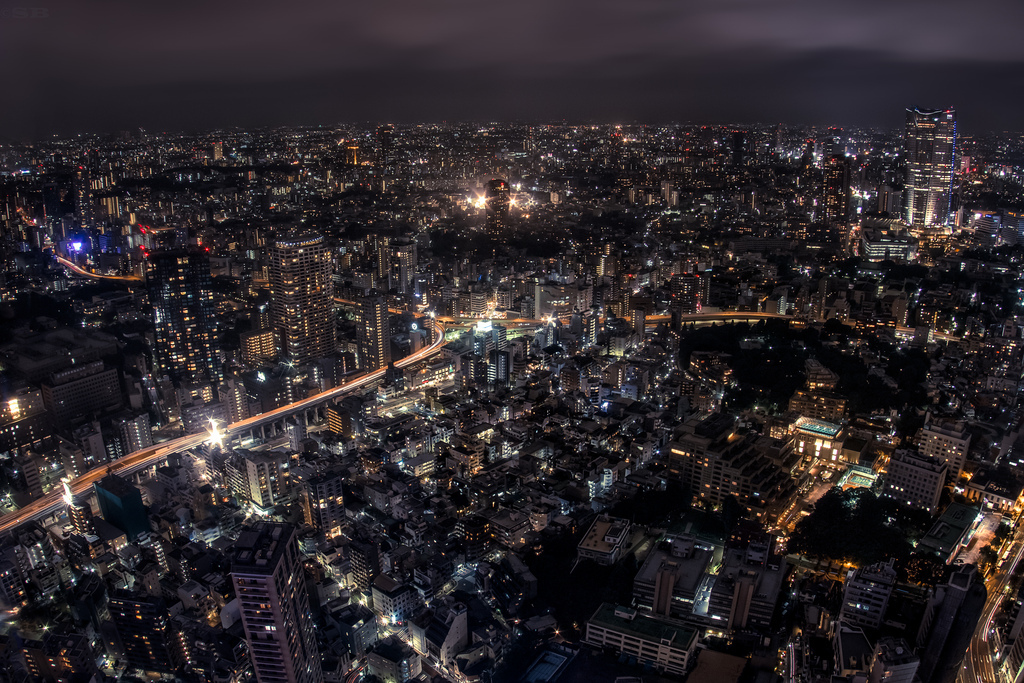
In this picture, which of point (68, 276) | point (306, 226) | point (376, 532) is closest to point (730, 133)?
point (306, 226)

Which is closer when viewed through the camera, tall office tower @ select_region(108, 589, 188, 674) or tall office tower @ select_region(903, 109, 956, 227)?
tall office tower @ select_region(108, 589, 188, 674)

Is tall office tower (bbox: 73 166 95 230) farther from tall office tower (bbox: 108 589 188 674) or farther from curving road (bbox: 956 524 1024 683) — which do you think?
curving road (bbox: 956 524 1024 683)

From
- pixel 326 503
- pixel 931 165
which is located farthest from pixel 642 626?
pixel 931 165


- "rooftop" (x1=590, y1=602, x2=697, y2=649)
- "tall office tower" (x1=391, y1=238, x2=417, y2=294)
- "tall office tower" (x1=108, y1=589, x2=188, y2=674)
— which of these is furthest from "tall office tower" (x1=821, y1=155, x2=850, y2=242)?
"tall office tower" (x1=108, y1=589, x2=188, y2=674)

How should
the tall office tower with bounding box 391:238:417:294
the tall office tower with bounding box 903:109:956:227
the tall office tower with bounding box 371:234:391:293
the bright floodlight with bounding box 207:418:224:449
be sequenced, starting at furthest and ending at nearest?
the tall office tower with bounding box 903:109:956:227 → the tall office tower with bounding box 371:234:391:293 → the tall office tower with bounding box 391:238:417:294 → the bright floodlight with bounding box 207:418:224:449

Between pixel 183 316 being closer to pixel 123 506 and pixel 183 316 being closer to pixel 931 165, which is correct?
pixel 123 506

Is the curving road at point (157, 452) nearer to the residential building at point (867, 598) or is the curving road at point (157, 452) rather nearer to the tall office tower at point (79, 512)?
the tall office tower at point (79, 512)

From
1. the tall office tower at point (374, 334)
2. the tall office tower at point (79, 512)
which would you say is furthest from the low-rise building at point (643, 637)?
the tall office tower at point (374, 334)
